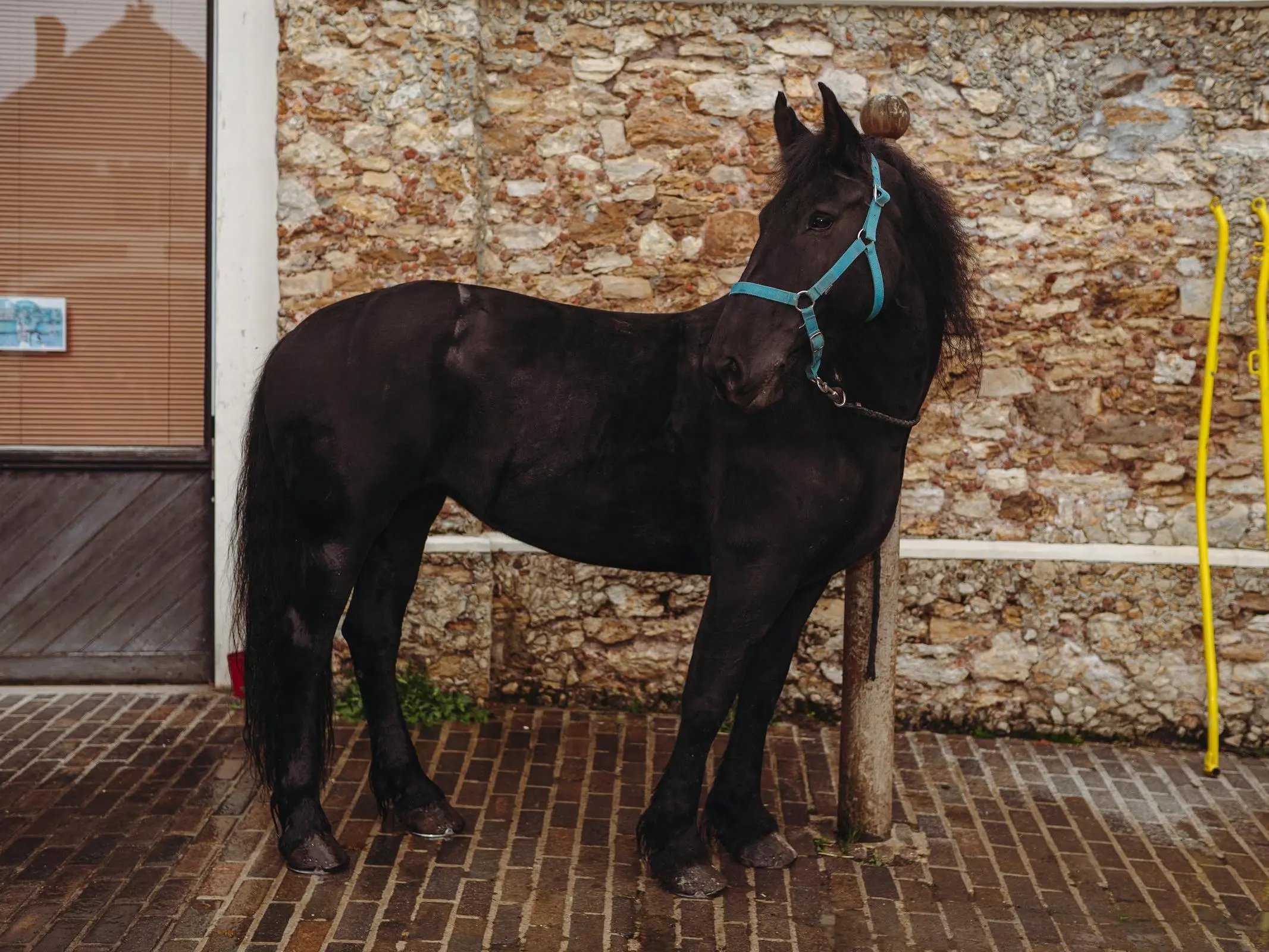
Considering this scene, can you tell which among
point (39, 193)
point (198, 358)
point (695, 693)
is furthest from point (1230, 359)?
point (39, 193)

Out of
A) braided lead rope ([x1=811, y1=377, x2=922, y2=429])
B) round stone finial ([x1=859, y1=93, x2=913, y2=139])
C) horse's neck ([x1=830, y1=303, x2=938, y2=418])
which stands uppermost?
round stone finial ([x1=859, y1=93, x2=913, y2=139])

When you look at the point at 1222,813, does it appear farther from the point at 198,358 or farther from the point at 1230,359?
the point at 198,358

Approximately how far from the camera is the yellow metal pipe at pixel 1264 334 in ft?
18.4

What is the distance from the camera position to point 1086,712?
19.7 ft

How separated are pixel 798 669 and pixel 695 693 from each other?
6.36ft

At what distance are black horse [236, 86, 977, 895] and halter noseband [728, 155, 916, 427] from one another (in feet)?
0.19

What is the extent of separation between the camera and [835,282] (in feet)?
12.4

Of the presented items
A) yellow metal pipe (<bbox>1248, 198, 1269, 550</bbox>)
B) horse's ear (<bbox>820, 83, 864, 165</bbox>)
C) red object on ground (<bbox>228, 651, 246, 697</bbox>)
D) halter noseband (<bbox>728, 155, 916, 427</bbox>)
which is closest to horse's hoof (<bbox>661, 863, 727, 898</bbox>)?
halter noseband (<bbox>728, 155, 916, 427</bbox>)

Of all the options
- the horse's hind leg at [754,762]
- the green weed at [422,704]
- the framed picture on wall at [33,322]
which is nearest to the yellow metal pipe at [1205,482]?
the horse's hind leg at [754,762]

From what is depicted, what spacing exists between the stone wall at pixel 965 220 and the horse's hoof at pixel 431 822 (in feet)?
4.47

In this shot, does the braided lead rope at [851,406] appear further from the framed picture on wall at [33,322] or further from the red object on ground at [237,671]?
the framed picture on wall at [33,322]

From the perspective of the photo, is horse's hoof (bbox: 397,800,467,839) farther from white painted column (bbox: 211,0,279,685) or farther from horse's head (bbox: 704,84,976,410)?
horse's head (bbox: 704,84,976,410)

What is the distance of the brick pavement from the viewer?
4012mm

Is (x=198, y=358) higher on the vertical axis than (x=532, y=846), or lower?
higher
